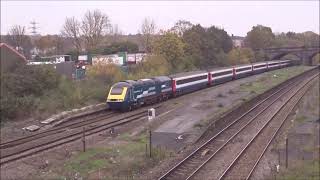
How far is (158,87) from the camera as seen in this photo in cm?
4053

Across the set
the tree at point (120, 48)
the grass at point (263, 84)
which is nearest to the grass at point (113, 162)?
the grass at point (263, 84)

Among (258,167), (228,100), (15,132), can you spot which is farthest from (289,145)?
(228,100)

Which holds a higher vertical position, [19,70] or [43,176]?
[19,70]

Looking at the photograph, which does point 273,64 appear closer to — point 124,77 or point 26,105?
point 124,77

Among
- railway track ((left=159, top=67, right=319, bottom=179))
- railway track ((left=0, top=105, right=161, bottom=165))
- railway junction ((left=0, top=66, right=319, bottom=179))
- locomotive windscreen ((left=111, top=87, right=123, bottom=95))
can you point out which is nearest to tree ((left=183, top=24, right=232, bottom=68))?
railway junction ((left=0, top=66, right=319, bottom=179))

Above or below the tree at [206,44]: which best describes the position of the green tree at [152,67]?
below

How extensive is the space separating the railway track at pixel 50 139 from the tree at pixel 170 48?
3098 cm

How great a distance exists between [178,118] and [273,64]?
66501 millimetres

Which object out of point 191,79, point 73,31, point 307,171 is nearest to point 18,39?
point 73,31

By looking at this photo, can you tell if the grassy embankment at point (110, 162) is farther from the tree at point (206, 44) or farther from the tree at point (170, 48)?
the tree at point (206, 44)

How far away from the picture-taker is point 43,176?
18.0 metres

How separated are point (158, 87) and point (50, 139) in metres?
16.5

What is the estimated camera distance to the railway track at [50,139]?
22186mm

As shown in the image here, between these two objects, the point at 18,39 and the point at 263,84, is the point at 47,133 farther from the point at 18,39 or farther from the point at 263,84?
the point at 18,39
